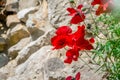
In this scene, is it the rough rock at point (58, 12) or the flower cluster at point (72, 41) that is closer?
the flower cluster at point (72, 41)

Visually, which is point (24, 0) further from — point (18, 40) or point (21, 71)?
point (21, 71)

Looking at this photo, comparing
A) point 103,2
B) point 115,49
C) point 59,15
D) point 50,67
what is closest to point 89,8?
point 59,15

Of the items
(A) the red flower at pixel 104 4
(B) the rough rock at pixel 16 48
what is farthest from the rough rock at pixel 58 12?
(A) the red flower at pixel 104 4

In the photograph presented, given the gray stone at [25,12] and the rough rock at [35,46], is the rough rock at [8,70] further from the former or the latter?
the gray stone at [25,12]

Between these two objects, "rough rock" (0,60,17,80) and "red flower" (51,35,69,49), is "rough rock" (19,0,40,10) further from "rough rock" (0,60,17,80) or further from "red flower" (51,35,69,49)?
"red flower" (51,35,69,49)

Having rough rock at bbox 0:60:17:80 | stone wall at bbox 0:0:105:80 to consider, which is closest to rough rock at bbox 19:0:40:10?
stone wall at bbox 0:0:105:80

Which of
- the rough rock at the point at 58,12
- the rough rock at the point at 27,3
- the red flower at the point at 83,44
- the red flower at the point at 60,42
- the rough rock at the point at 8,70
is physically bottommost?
the rough rock at the point at 8,70

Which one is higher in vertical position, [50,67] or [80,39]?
[80,39]
